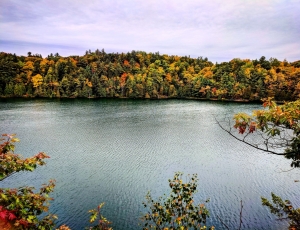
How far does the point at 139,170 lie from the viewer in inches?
761

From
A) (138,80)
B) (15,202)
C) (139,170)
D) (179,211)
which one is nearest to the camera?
(15,202)

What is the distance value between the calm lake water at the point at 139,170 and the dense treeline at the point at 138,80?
46072 mm

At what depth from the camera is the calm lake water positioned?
13.6 metres

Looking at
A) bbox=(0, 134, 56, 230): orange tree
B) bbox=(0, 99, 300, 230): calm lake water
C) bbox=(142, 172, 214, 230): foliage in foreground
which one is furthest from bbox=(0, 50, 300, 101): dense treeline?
bbox=(0, 134, 56, 230): orange tree

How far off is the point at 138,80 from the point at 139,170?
67.8 metres

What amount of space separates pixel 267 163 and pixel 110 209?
15140 mm

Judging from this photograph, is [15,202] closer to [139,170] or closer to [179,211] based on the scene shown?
→ [179,211]

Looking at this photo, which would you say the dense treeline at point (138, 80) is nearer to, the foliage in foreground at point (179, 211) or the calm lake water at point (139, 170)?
the calm lake water at point (139, 170)

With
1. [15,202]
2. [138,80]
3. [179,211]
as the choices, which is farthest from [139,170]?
[138,80]

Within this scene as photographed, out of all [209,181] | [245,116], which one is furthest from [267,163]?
[245,116]

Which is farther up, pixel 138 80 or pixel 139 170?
pixel 138 80

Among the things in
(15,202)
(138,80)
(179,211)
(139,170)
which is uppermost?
(138,80)

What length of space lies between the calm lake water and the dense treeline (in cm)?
4607

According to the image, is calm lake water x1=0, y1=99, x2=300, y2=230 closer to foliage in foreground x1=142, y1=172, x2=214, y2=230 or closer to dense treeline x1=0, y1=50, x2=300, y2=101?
foliage in foreground x1=142, y1=172, x2=214, y2=230
